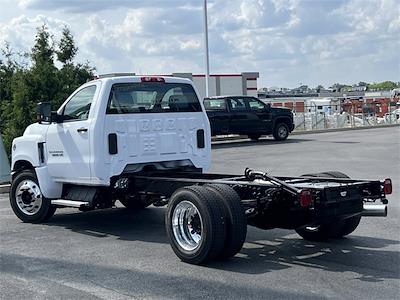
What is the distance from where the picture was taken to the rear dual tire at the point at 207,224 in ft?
22.1

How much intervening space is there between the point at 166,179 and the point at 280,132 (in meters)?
18.6

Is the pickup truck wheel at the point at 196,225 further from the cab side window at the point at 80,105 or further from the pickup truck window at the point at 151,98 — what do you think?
the cab side window at the point at 80,105

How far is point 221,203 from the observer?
6824mm

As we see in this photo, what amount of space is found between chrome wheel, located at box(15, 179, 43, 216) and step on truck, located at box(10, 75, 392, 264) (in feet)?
0.05

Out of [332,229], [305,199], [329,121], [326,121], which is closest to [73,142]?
[332,229]

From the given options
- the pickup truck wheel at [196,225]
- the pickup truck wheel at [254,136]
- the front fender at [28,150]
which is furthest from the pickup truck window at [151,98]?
the pickup truck wheel at [254,136]

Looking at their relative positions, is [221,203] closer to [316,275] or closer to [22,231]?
[316,275]

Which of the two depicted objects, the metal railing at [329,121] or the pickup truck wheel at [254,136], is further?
the metal railing at [329,121]

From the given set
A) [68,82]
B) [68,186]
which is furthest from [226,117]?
[68,186]

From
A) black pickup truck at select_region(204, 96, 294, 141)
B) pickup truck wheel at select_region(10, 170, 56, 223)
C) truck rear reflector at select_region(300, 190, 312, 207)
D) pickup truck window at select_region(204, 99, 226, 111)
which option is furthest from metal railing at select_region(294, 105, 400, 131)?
truck rear reflector at select_region(300, 190, 312, 207)

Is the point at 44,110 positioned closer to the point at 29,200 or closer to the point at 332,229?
the point at 29,200

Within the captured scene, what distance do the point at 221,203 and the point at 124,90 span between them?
2.85 metres

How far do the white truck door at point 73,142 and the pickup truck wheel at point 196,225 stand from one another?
1978mm

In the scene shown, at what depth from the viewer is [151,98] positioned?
30.1 feet
